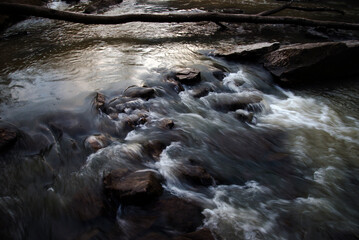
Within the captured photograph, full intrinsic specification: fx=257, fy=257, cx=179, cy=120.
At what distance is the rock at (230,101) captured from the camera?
5543mm

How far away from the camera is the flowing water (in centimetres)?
319

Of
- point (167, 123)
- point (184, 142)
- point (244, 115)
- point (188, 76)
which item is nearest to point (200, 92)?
point (188, 76)

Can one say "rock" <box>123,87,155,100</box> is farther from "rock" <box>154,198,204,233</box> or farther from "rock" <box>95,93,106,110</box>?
"rock" <box>154,198,204,233</box>

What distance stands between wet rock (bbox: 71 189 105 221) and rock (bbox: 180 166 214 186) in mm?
1172

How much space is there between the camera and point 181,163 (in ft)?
12.7

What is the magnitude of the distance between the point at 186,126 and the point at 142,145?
104 centimetres

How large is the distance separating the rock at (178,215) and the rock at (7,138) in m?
2.50

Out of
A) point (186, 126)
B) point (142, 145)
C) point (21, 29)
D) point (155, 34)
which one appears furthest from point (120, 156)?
point (21, 29)

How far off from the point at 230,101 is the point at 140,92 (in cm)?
196

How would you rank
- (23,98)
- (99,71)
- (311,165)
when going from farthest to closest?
(99,71), (23,98), (311,165)

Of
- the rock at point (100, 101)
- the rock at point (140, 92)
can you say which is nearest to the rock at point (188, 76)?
the rock at point (140, 92)

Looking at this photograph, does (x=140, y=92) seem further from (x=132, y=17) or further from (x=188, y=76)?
(x=132, y=17)

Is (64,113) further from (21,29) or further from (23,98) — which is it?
(21,29)

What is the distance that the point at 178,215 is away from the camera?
3.10 m
